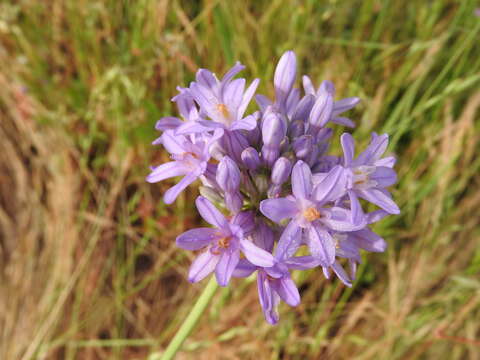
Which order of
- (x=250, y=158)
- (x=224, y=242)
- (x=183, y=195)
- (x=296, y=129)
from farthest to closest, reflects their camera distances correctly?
(x=183, y=195) < (x=296, y=129) < (x=250, y=158) < (x=224, y=242)

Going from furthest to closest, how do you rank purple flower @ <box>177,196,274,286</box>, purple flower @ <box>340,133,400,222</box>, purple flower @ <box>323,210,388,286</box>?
purple flower @ <box>323,210,388,286</box>
purple flower @ <box>340,133,400,222</box>
purple flower @ <box>177,196,274,286</box>

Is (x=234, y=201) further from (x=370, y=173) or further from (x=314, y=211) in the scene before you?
(x=370, y=173)

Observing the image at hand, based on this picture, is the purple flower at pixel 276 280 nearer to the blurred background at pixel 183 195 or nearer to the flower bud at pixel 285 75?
the flower bud at pixel 285 75

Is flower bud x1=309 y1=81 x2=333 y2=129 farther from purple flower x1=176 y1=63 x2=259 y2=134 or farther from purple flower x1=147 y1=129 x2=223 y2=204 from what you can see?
purple flower x1=147 y1=129 x2=223 y2=204

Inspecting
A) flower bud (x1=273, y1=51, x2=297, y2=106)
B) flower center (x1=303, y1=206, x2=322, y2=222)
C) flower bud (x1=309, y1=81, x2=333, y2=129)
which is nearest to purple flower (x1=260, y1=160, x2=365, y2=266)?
flower center (x1=303, y1=206, x2=322, y2=222)

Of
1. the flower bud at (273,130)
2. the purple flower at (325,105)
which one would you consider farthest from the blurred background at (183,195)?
the flower bud at (273,130)

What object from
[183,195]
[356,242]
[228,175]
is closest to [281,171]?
[228,175]

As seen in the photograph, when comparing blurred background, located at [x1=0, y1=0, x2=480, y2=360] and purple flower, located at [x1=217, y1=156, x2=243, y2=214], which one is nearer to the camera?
purple flower, located at [x1=217, y1=156, x2=243, y2=214]

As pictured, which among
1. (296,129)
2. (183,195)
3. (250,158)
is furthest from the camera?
(183,195)

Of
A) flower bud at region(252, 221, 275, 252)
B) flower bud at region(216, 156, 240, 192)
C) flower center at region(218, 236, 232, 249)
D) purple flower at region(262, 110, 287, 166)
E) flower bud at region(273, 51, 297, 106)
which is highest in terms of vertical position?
flower bud at region(273, 51, 297, 106)
